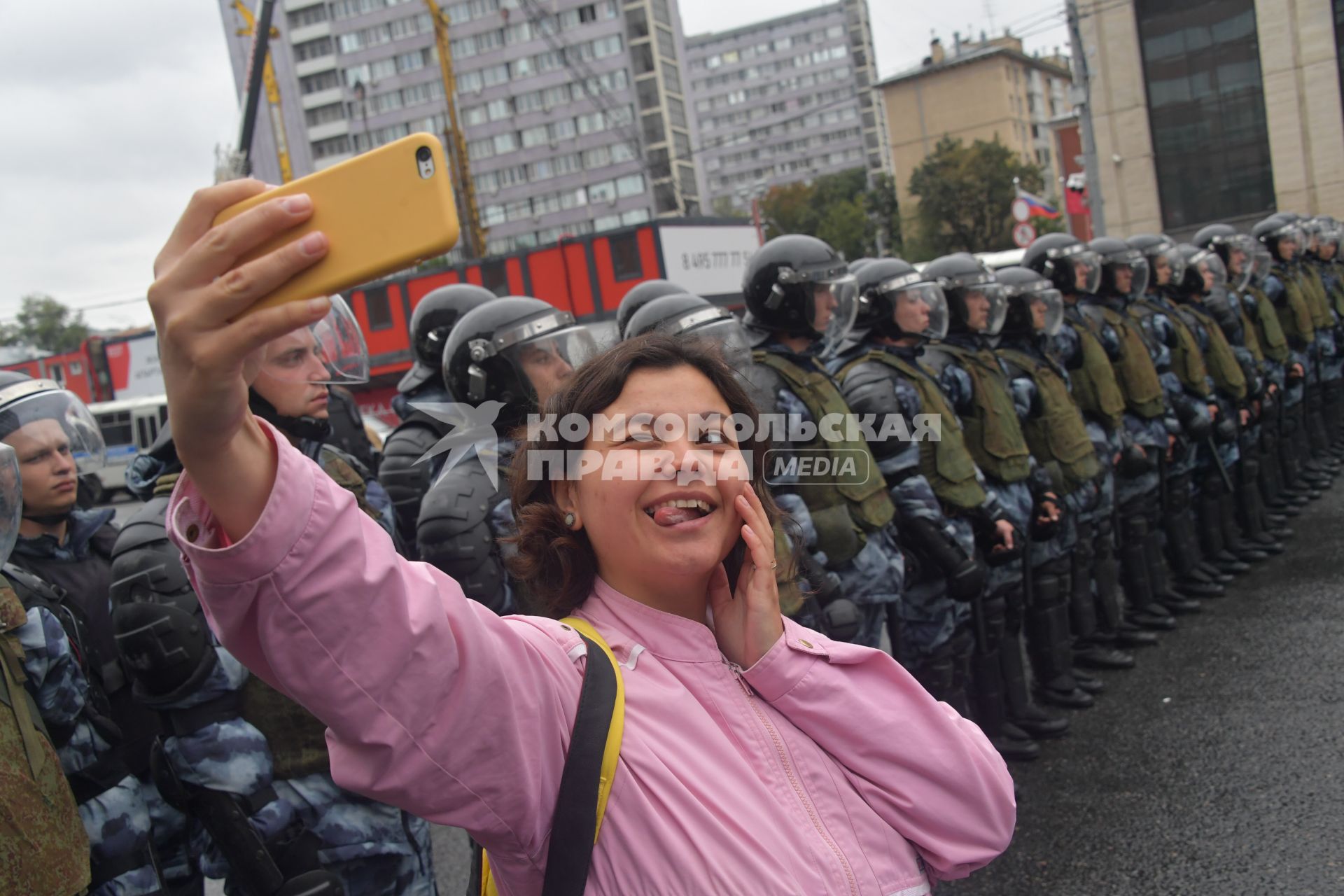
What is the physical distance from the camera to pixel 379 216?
873 millimetres

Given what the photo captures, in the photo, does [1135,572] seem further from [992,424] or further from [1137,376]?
[992,424]

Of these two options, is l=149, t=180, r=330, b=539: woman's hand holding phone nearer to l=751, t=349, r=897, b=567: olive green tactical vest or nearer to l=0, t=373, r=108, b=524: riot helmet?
l=0, t=373, r=108, b=524: riot helmet

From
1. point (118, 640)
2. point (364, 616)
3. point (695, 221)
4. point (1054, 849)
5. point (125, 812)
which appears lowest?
point (1054, 849)

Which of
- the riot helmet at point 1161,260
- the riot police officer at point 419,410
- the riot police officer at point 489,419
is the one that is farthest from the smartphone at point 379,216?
the riot helmet at point 1161,260

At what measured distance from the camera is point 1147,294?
7805 millimetres

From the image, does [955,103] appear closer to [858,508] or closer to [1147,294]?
[1147,294]

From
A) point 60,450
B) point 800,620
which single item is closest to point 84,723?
point 60,450

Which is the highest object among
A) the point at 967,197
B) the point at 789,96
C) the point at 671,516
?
the point at 789,96

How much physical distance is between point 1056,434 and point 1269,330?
4651 millimetres

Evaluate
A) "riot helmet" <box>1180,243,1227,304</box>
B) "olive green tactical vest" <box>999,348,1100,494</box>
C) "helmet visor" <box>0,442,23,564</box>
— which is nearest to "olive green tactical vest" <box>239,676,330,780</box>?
"helmet visor" <box>0,442,23,564</box>

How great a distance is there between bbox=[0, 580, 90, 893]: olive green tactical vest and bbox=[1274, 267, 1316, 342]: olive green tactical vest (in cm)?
1009

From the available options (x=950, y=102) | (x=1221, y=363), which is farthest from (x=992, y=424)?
(x=950, y=102)

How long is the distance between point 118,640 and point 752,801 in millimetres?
1644

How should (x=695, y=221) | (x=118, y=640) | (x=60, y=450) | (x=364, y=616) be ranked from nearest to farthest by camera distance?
(x=364, y=616), (x=118, y=640), (x=60, y=450), (x=695, y=221)
